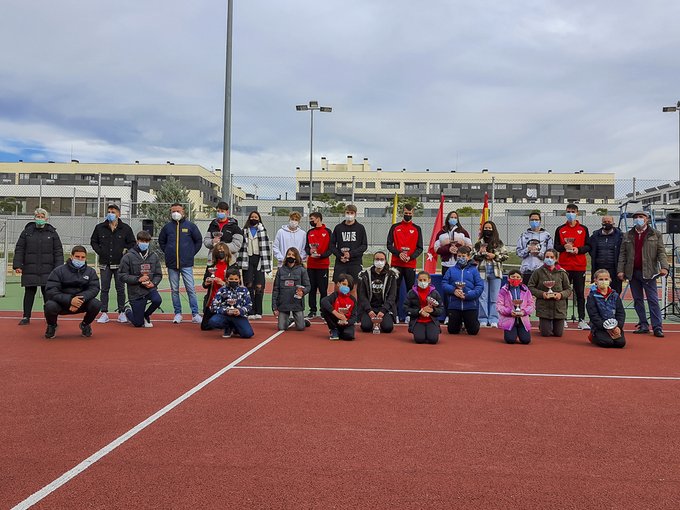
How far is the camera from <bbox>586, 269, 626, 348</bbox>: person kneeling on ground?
856 centimetres

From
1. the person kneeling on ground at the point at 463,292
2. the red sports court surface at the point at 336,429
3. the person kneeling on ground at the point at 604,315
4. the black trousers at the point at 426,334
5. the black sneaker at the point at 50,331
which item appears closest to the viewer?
the red sports court surface at the point at 336,429

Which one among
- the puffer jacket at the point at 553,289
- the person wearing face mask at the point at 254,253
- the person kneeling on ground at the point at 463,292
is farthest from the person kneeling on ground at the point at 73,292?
the puffer jacket at the point at 553,289

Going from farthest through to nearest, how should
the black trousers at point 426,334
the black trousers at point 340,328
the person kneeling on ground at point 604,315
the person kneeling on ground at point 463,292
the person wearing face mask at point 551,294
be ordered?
the person kneeling on ground at point 463,292, the person wearing face mask at point 551,294, the black trousers at point 340,328, the black trousers at point 426,334, the person kneeling on ground at point 604,315

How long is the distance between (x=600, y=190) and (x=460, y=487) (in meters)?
70.4

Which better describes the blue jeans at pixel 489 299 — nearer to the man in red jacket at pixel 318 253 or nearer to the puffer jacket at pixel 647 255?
the puffer jacket at pixel 647 255

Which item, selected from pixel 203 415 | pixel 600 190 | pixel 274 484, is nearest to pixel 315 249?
pixel 203 415

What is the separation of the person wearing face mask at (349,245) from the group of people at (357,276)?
0.8 inches

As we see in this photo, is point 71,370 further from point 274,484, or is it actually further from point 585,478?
point 585,478

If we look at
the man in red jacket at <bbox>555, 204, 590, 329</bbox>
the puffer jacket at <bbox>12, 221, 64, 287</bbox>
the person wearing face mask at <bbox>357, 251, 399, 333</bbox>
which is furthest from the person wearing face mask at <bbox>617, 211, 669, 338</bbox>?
the puffer jacket at <bbox>12, 221, 64, 287</bbox>

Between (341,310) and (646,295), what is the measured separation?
5.20 meters

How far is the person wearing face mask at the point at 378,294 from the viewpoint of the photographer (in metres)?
9.96

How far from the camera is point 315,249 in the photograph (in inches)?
428

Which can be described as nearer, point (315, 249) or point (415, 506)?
point (415, 506)

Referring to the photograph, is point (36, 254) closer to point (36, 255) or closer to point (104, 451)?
point (36, 255)
